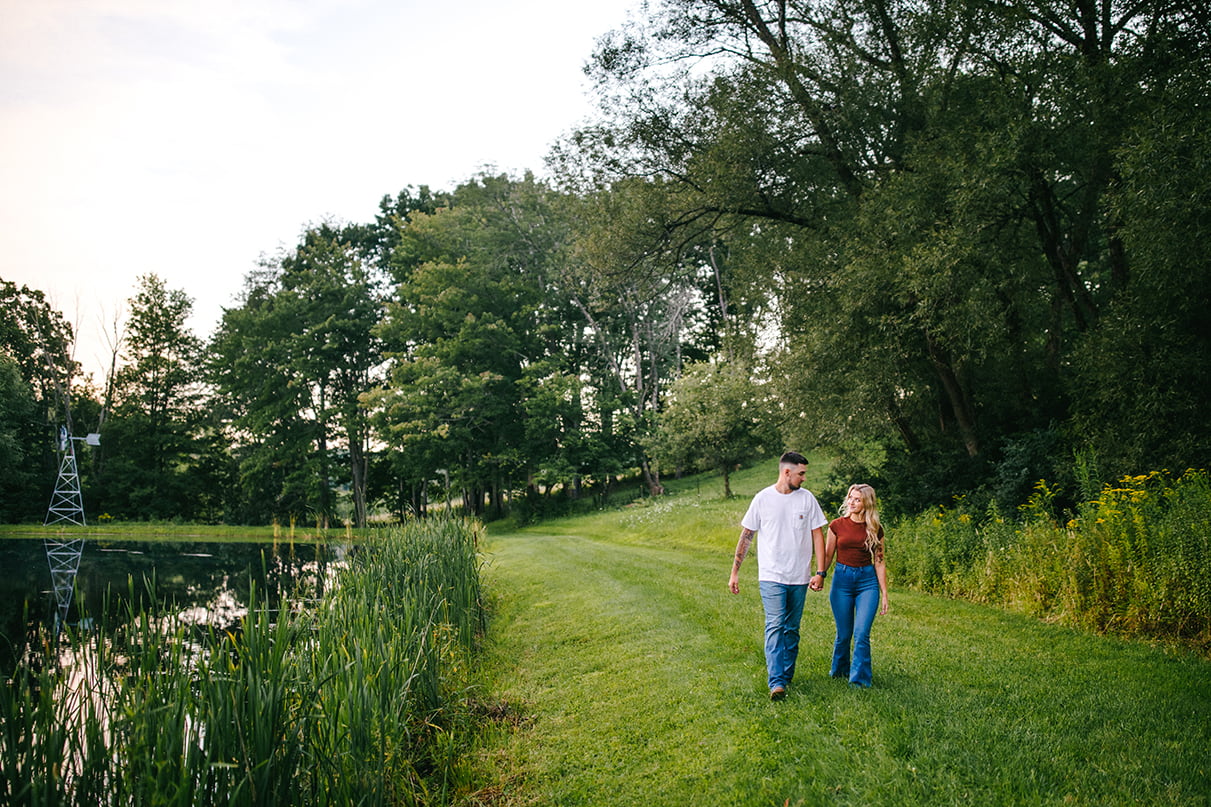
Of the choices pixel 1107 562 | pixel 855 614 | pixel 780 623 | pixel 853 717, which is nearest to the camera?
pixel 853 717

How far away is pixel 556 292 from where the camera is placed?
35.6 m

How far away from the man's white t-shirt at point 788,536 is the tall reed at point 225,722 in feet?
8.99

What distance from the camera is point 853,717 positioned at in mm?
4504

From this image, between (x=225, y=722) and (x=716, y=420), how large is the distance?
2038 centimetres

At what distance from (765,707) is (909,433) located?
37.1 feet

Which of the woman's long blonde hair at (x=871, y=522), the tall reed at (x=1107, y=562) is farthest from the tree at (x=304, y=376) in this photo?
the woman's long blonde hair at (x=871, y=522)

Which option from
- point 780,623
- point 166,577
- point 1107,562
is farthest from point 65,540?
point 1107,562

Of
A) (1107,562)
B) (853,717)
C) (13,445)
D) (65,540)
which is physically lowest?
(853,717)

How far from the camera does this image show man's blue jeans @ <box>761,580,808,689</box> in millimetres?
5020

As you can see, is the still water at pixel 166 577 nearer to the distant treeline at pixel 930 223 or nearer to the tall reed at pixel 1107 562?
the distant treeline at pixel 930 223

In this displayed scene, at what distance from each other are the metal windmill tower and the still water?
0.19 metres

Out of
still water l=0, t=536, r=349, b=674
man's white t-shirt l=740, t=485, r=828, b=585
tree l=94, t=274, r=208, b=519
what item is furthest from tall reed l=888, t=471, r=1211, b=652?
tree l=94, t=274, r=208, b=519

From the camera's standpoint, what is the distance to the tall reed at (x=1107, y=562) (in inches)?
238

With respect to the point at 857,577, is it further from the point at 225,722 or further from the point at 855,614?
the point at 225,722
